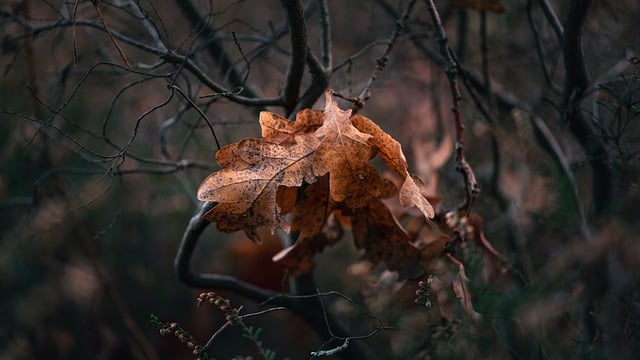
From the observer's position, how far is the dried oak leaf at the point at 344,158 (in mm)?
948

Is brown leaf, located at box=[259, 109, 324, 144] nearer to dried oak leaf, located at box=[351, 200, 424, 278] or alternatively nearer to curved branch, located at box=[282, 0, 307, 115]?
curved branch, located at box=[282, 0, 307, 115]

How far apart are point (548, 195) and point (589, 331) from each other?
0.32 m

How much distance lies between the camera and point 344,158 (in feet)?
3.12

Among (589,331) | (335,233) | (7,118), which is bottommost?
(589,331)

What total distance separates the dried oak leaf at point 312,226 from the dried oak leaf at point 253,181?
A: 106 millimetres

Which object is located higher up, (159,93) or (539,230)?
(159,93)

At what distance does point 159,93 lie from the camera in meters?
2.49

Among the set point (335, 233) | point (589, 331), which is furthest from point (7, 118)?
point (589, 331)

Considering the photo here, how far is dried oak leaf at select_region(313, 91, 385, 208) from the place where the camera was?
948 mm

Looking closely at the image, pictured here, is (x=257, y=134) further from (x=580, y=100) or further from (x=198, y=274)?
(x=580, y=100)

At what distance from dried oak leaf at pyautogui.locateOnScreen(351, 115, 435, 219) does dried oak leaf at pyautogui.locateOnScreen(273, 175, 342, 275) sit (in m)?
0.11

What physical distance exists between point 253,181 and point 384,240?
324 millimetres

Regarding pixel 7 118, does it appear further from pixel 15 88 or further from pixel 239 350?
pixel 239 350

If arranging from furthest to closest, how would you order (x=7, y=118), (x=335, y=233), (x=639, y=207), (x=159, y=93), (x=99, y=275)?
1. (x=159, y=93)
2. (x=7, y=118)
3. (x=99, y=275)
4. (x=639, y=207)
5. (x=335, y=233)
